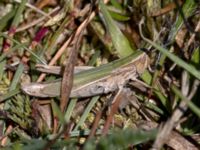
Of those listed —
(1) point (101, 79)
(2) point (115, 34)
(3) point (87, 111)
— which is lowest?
(3) point (87, 111)

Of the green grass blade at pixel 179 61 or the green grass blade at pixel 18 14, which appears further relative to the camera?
the green grass blade at pixel 18 14

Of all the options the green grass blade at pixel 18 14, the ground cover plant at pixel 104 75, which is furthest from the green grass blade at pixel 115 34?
the green grass blade at pixel 18 14

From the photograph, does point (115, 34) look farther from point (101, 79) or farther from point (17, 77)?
point (17, 77)

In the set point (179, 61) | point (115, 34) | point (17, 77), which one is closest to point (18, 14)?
point (17, 77)

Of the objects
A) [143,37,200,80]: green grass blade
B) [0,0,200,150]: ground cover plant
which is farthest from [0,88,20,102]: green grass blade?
[143,37,200,80]: green grass blade

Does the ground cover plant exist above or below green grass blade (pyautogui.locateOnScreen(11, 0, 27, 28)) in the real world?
below

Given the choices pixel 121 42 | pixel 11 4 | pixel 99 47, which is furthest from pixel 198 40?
pixel 11 4

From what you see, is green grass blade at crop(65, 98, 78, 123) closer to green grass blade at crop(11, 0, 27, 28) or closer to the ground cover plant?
the ground cover plant

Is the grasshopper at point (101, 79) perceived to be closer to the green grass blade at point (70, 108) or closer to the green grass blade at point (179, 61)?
the green grass blade at point (70, 108)
